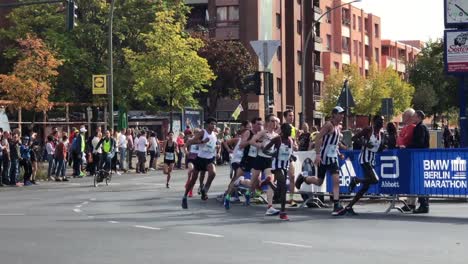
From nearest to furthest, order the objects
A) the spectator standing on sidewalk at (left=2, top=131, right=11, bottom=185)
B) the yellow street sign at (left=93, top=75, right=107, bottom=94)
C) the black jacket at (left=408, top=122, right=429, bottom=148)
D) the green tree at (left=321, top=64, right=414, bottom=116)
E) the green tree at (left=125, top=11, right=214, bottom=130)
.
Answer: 1. the black jacket at (left=408, top=122, right=429, bottom=148)
2. the spectator standing on sidewalk at (left=2, top=131, right=11, bottom=185)
3. the yellow street sign at (left=93, top=75, right=107, bottom=94)
4. the green tree at (left=125, top=11, right=214, bottom=130)
5. the green tree at (left=321, top=64, right=414, bottom=116)

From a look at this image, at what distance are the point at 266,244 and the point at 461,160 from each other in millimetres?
5920

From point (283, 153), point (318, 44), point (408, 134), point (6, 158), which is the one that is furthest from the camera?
point (318, 44)

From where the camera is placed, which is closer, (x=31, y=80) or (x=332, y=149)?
(x=332, y=149)

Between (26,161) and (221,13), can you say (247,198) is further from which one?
(221,13)

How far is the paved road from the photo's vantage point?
9.66 m

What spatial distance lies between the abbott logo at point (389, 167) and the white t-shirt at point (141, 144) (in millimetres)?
18639

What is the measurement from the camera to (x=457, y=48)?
18016 mm

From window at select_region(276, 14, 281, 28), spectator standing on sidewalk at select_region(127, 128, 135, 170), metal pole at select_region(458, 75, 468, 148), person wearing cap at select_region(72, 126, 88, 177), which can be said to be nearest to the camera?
metal pole at select_region(458, 75, 468, 148)

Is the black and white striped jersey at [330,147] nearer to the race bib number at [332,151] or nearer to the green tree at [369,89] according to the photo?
the race bib number at [332,151]

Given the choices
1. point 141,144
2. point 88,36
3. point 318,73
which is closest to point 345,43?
point 318,73

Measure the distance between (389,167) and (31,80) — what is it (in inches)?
1046

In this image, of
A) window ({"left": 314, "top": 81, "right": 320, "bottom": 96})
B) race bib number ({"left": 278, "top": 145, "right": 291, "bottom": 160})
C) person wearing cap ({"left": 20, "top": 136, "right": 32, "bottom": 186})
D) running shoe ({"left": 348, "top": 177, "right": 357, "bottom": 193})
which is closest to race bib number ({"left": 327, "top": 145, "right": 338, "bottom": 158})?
running shoe ({"left": 348, "top": 177, "right": 357, "bottom": 193})

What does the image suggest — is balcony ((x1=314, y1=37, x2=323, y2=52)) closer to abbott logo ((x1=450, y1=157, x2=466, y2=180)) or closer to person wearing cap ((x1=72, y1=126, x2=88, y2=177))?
person wearing cap ((x1=72, y1=126, x2=88, y2=177))

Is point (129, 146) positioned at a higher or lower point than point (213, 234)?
higher
